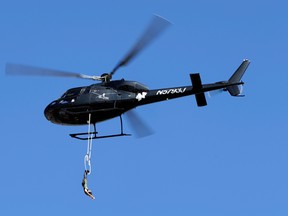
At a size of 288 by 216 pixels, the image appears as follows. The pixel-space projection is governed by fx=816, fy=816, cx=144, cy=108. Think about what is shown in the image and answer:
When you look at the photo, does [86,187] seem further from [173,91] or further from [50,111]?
[173,91]

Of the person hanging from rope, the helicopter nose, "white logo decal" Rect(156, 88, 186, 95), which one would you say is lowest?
the person hanging from rope

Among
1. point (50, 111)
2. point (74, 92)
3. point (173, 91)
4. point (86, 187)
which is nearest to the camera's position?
point (86, 187)

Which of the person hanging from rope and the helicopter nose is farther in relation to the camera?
the helicopter nose

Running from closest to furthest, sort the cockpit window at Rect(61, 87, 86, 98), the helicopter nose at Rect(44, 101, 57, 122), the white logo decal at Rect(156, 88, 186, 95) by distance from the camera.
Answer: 1. the white logo decal at Rect(156, 88, 186, 95)
2. the cockpit window at Rect(61, 87, 86, 98)
3. the helicopter nose at Rect(44, 101, 57, 122)

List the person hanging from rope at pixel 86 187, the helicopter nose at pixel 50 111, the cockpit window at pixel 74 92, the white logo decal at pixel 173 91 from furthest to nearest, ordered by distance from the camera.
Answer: the helicopter nose at pixel 50 111 < the cockpit window at pixel 74 92 < the white logo decal at pixel 173 91 < the person hanging from rope at pixel 86 187

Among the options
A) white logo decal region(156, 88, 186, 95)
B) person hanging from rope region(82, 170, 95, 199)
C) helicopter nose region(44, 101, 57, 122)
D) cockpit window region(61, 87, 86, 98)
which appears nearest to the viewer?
person hanging from rope region(82, 170, 95, 199)

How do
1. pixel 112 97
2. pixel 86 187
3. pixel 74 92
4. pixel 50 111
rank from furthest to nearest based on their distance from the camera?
pixel 50 111 < pixel 74 92 < pixel 112 97 < pixel 86 187

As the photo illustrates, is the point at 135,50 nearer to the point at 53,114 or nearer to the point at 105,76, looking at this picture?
the point at 105,76

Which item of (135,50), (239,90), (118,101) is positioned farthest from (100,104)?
(239,90)

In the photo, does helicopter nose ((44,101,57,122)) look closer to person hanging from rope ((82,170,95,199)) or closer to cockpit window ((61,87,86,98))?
cockpit window ((61,87,86,98))

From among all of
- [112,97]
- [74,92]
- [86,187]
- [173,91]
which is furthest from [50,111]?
[173,91]

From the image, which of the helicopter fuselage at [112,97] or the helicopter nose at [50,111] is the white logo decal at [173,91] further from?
the helicopter nose at [50,111]

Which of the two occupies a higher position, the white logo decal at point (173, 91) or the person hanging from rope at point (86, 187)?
the white logo decal at point (173, 91)

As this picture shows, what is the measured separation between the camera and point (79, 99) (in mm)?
37375
